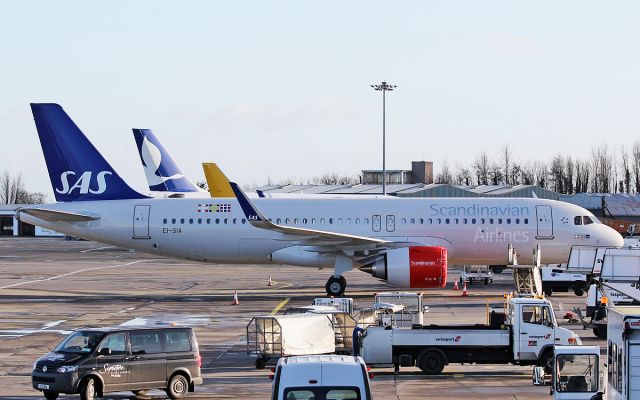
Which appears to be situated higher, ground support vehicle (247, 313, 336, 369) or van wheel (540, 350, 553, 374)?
ground support vehicle (247, 313, 336, 369)

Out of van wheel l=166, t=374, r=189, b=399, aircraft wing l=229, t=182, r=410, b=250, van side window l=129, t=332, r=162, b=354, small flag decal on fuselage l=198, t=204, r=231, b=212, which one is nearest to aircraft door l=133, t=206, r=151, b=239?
small flag decal on fuselage l=198, t=204, r=231, b=212

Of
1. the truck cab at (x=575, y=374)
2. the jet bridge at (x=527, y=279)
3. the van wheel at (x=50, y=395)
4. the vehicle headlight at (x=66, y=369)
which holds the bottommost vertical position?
the van wheel at (x=50, y=395)

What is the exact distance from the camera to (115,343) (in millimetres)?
24516

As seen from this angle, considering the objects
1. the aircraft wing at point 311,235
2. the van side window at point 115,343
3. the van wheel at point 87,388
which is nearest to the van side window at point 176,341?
the van side window at point 115,343

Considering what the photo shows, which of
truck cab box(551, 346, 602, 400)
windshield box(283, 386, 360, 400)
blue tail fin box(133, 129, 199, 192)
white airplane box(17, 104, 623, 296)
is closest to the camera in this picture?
windshield box(283, 386, 360, 400)

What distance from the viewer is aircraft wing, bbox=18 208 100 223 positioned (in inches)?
1919

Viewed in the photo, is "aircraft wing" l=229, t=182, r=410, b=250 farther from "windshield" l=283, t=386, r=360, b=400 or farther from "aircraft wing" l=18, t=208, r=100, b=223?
"windshield" l=283, t=386, r=360, b=400

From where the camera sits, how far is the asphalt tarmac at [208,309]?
2577 centimetres

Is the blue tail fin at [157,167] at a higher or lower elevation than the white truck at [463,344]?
higher

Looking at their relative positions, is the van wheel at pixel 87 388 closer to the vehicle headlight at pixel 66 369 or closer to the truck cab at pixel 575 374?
the vehicle headlight at pixel 66 369

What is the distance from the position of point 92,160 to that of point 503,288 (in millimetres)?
20642

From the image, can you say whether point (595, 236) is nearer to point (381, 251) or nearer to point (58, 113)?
point (381, 251)

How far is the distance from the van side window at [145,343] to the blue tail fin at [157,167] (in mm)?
58825

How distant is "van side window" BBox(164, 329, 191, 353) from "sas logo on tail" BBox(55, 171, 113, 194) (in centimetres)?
2580
